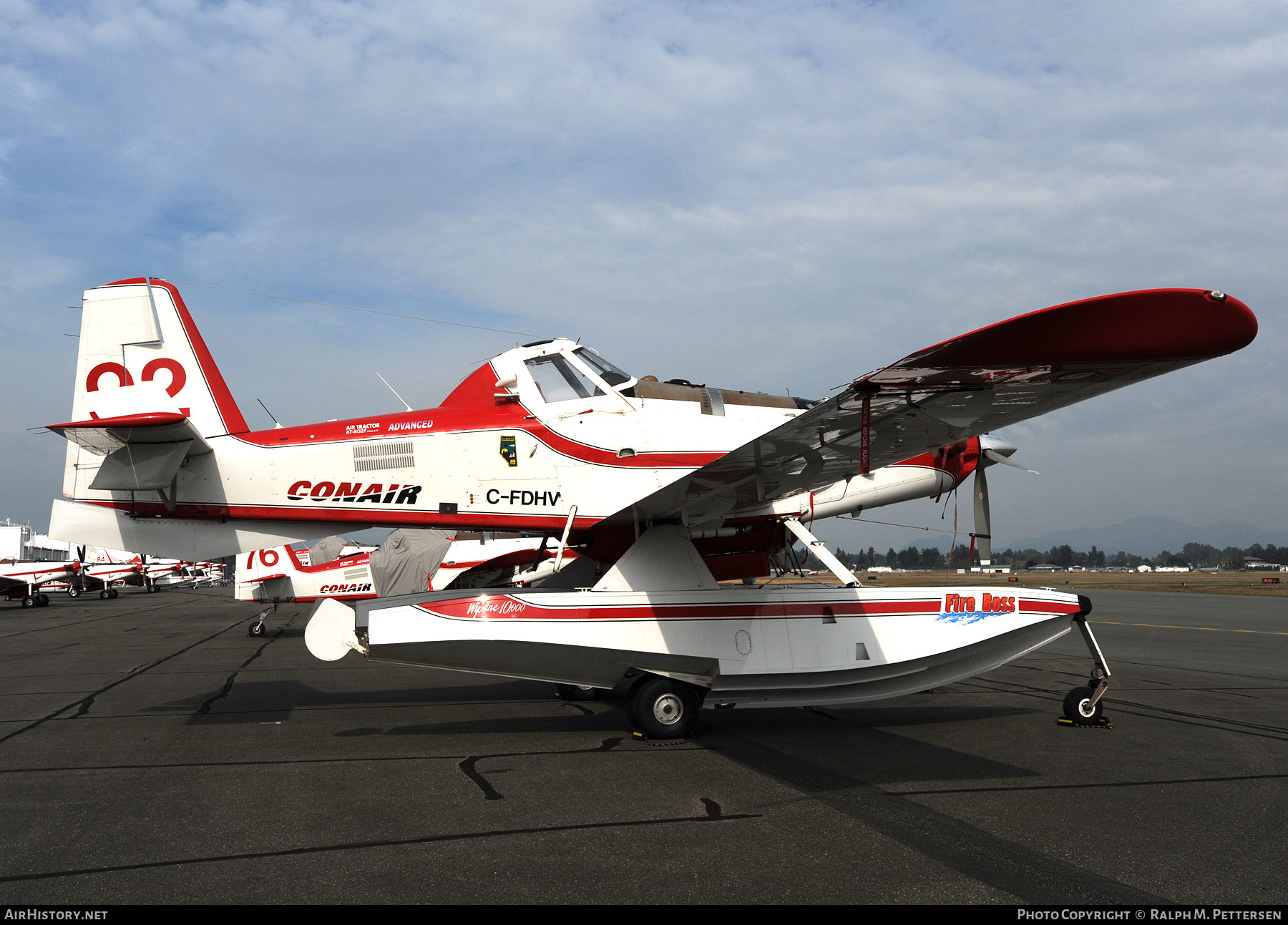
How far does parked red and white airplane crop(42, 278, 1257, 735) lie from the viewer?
26.3 ft

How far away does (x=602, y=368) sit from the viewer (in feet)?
30.1

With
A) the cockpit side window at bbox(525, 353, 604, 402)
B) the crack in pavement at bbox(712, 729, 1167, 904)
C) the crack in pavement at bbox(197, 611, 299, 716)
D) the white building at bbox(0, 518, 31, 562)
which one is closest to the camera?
the crack in pavement at bbox(712, 729, 1167, 904)

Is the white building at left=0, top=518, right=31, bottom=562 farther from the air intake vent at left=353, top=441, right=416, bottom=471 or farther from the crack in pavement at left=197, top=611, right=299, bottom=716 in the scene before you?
the air intake vent at left=353, top=441, right=416, bottom=471

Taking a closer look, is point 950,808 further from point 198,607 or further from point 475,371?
point 198,607

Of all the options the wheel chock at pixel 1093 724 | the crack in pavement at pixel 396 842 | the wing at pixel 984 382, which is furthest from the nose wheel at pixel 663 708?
the wheel chock at pixel 1093 724

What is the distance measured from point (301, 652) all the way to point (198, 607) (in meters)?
27.1

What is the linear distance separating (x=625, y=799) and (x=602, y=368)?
4901 millimetres

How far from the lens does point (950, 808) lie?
548 centimetres

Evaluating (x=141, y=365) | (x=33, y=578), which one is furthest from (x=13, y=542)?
(x=141, y=365)

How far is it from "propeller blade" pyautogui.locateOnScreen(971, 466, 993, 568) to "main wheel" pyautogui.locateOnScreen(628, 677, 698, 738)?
4.32m

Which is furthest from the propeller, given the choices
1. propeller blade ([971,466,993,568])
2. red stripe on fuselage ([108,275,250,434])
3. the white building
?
the white building

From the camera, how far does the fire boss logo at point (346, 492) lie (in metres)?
8.57
